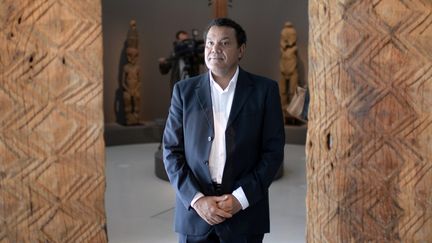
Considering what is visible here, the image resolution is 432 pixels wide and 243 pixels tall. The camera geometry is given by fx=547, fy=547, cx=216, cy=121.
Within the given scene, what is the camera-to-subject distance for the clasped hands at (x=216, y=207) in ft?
5.16

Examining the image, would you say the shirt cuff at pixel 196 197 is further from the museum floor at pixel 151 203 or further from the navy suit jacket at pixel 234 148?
the museum floor at pixel 151 203

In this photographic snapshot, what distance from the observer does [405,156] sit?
147 cm

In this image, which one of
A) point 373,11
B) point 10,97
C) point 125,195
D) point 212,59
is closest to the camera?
point 10,97

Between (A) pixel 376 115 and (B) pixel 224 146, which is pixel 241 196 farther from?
(A) pixel 376 115

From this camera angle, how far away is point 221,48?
A: 1.58 meters

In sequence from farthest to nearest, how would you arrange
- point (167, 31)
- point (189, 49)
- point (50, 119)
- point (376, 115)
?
1. point (167, 31)
2. point (189, 49)
3. point (376, 115)
4. point (50, 119)

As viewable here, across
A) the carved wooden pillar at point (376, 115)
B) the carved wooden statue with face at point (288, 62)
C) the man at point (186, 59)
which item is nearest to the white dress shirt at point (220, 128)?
the carved wooden pillar at point (376, 115)

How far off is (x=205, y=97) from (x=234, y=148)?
0.60ft

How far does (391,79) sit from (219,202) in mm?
589

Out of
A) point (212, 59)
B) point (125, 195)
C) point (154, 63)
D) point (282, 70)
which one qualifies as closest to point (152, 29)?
point (154, 63)

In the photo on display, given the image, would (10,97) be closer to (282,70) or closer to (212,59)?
(212,59)

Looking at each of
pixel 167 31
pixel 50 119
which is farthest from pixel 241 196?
pixel 167 31

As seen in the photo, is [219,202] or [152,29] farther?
[152,29]

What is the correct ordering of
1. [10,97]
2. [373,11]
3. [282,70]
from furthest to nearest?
[282,70], [373,11], [10,97]
